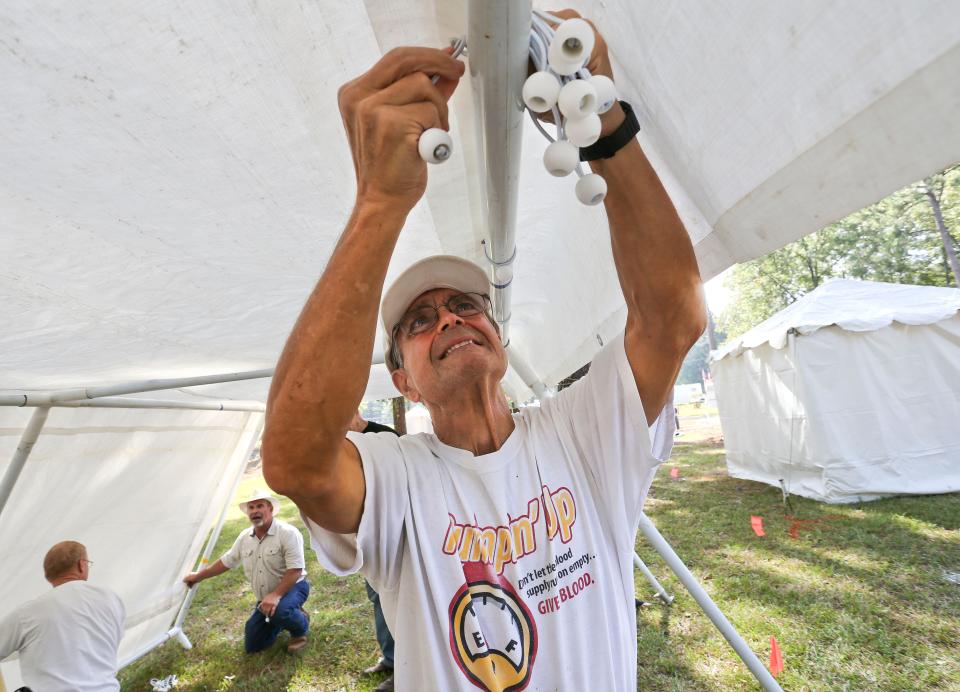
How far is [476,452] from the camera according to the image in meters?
1.25

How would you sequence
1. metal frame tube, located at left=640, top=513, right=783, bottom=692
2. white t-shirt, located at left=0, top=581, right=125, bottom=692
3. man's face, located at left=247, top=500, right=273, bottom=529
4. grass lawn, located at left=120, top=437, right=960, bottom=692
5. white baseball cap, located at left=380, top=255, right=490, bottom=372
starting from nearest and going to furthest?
white baseball cap, located at left=380, top=255, right=490, bottom=372, metal frame tube, located at left=640, top=513, right=783, bottom=692, white t-shirt, located at left=0, top=581, right=125, bottom=692, grass lawn, located at left=120, top=437, right=960, bottom=692, man's face, located at left=247, top=500, right=273, bottom=529

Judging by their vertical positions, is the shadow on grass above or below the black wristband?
below

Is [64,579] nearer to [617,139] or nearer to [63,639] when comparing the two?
[63,639]

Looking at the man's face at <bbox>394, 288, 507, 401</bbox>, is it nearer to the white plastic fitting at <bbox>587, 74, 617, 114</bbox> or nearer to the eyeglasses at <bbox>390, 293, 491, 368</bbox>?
the eyeglasses at <bbox>390, 293, 491, 368</bbox>

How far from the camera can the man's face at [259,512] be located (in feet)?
16.3

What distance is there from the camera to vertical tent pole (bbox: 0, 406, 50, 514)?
8.27 ft

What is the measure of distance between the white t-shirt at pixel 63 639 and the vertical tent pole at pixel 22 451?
1109mm

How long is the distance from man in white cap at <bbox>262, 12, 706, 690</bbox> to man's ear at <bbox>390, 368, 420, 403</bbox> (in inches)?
5.6

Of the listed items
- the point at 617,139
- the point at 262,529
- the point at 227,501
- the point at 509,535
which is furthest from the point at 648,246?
the point at 227,501

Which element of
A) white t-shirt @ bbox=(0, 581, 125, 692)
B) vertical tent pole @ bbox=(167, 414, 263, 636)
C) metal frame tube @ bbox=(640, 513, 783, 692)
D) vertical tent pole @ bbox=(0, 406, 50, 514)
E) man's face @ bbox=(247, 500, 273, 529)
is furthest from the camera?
vertical tent pole @ bbox=(167, 414, 263, 636)

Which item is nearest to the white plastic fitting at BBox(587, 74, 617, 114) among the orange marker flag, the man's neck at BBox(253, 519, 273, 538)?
the orange marker flag

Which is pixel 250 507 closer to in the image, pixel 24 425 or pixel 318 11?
pixel 24 425

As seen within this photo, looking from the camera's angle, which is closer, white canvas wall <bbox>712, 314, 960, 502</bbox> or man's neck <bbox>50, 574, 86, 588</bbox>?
man's neck <bbox>50, 574, 86, 588</bbox>

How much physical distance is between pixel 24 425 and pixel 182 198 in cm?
294
